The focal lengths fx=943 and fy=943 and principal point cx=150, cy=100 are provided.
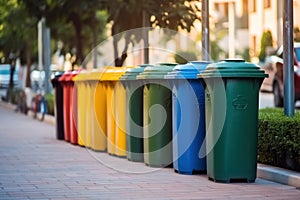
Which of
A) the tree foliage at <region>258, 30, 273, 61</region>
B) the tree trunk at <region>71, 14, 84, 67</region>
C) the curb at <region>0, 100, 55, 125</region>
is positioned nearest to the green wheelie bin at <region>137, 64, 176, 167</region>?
the tree trunk at <region>71, 14, 84, 67</region>

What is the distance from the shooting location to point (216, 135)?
10367mm

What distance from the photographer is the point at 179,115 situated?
445 inches

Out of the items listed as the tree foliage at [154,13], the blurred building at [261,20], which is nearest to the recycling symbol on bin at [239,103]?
the tree foliage at [154,13]

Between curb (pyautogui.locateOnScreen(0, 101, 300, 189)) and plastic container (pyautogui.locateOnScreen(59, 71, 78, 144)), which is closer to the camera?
curb (pyautogui.locateOnScreen(0, 101, 300, 189))

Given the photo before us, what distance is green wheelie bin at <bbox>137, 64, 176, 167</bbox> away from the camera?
11.9m

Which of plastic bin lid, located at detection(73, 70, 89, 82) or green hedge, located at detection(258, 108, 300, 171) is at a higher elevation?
plastic bin lid, located at detection(73, 70, 89, 82)

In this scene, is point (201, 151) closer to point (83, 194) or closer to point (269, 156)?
point (269, 156)

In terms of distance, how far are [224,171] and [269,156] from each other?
1.17m

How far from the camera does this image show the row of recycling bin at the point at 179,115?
10.3 metres

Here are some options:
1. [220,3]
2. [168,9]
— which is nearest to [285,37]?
[168,9]

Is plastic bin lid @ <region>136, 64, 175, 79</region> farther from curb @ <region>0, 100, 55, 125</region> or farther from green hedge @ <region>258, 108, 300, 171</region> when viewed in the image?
curb @ <region>0, 100, 55, 125</region>

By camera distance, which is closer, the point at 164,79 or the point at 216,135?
the point at 216,135

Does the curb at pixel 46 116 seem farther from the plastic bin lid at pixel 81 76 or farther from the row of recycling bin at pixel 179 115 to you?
the row of recycling bin at pixel 179 115

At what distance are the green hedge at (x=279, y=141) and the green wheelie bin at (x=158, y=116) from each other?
1164 millimetres
